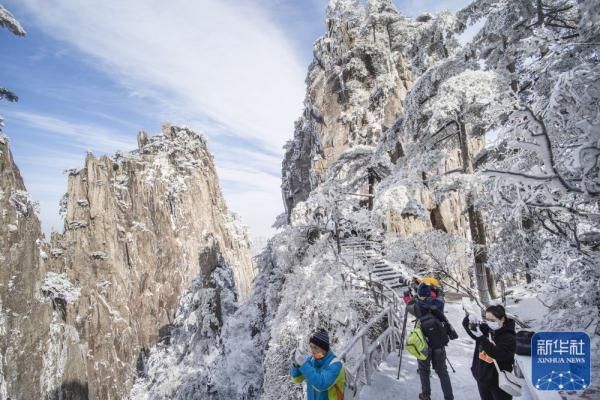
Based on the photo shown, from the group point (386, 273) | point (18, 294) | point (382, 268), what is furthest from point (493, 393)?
point (18, 294)

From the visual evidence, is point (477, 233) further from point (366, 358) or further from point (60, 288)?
point (60, 288)

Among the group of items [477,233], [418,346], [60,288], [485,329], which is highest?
[477,233]

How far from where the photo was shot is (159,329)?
3578 cm

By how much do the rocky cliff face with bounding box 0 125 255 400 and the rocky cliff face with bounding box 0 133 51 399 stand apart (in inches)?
3.4

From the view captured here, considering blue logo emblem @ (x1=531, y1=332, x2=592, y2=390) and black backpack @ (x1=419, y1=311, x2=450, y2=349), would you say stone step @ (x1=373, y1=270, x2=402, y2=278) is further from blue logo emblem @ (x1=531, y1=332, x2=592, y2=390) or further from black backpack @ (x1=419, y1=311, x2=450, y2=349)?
blue logo emblem @ (x1=531, y1=332, x2=592, y2=390)

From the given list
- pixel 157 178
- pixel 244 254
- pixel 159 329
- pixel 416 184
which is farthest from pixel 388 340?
Result: pixel 244 254

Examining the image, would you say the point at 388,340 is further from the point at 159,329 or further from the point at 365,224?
the point at 159,329

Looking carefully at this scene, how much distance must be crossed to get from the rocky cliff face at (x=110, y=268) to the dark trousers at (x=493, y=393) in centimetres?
3217

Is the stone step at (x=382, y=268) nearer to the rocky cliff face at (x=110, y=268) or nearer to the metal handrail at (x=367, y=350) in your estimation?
the metal handrail at (x=367, y=350)

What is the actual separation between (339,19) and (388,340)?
32.7 metres

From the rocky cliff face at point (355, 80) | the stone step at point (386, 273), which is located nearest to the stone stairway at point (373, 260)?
the stone step at point (386, 273)

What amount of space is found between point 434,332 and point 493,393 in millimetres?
969

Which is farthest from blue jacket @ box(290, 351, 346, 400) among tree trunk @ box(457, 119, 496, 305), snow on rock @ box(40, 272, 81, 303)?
snow on rock @ box(40, 272, 81, 303)

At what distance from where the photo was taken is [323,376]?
279 centimetres
